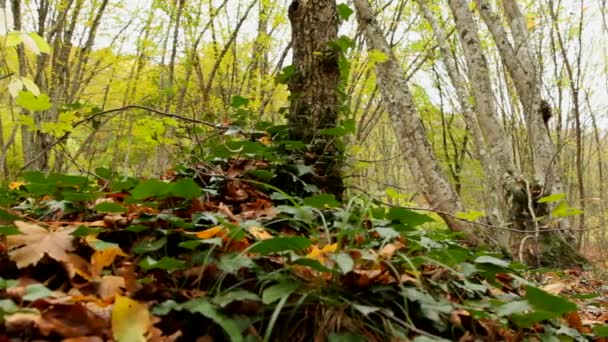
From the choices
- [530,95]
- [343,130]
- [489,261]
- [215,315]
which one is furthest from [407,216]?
[530,95]

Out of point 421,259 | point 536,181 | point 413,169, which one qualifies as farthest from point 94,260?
point 536,181

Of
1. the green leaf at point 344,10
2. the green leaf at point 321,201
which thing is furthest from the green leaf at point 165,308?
the green leaf at point 344,10

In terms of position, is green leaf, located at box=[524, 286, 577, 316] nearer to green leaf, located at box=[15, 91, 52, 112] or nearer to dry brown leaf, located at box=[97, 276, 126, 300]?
dry brown leaf, located at box=[97, 276, 126, 300]

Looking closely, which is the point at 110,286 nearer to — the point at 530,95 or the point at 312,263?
the point at 312,263

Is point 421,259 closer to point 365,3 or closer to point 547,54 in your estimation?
point 365,3

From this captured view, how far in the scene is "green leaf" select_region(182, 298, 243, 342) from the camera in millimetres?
885

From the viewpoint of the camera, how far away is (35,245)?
3.51 feet

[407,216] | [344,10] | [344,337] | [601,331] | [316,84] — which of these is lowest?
[601,331]

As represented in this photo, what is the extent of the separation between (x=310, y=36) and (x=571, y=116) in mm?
10865

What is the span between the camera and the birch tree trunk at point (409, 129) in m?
2.79

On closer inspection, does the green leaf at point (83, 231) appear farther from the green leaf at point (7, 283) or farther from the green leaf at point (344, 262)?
the green leaf at point (344, 262)

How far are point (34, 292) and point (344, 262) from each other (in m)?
0.68

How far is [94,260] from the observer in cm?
111

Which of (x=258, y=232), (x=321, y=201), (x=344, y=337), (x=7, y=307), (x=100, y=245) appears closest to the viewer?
(x=7, y=307)
